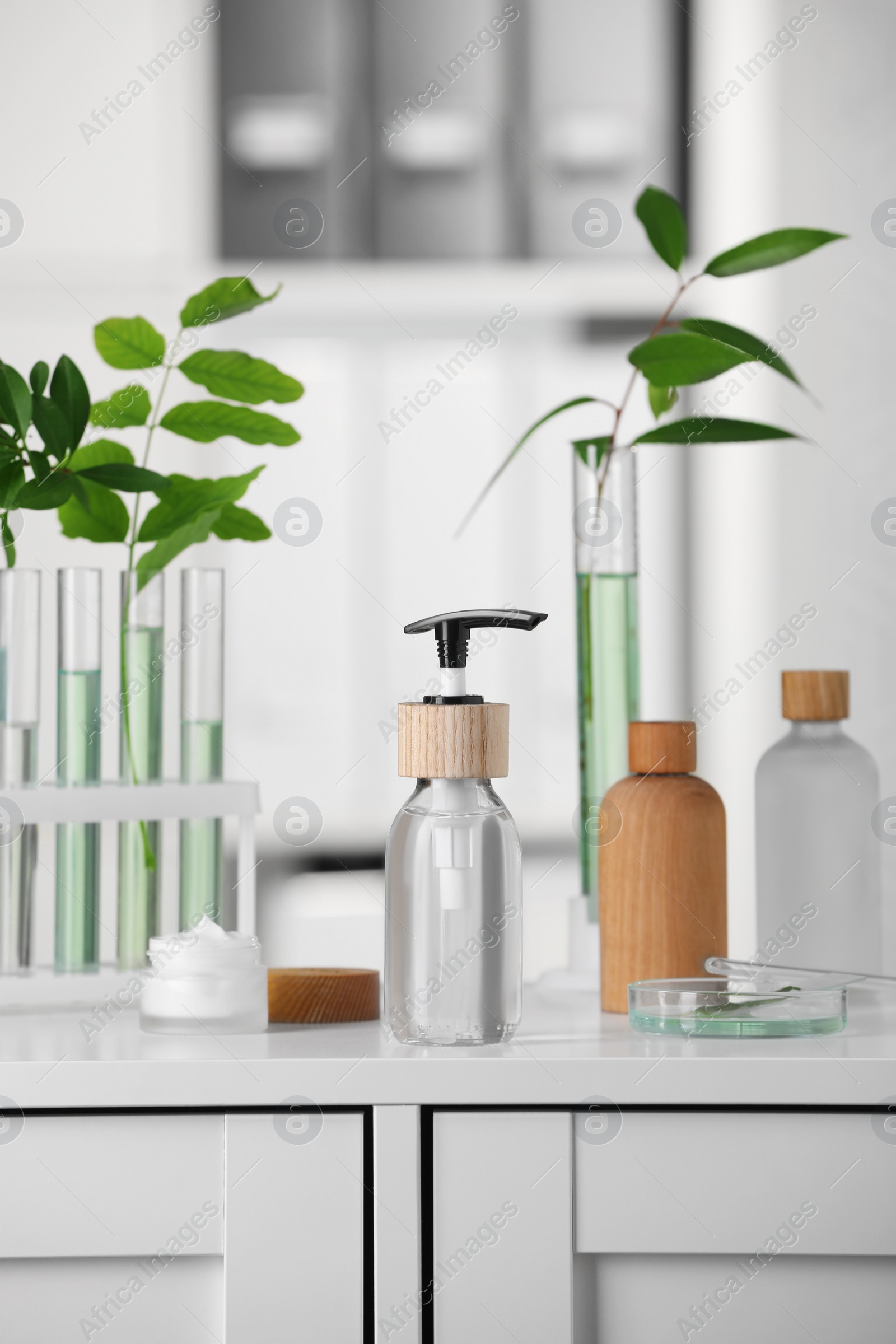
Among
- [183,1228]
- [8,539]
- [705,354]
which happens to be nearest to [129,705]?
[8,539]

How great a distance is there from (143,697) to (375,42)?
1463 mm

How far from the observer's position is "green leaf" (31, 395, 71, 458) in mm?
797

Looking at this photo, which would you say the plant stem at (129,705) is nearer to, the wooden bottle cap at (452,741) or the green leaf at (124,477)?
the green leaf at (124,477)

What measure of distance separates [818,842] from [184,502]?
0.50m

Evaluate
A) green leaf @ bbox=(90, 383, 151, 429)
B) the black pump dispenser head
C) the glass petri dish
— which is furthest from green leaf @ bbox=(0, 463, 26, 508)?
the glass petri dish

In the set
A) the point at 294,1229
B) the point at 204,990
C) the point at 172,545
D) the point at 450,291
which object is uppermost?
the point at 450,291

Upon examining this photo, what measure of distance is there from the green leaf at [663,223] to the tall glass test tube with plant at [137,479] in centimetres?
29

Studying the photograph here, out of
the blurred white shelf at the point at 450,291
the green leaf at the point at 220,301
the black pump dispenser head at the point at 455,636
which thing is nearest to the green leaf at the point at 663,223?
the green leaf at the point at 220,301

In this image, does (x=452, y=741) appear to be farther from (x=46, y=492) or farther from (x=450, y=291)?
(x=450, y=291)

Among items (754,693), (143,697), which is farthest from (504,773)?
(754,693)

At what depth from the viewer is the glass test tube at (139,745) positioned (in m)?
0.82

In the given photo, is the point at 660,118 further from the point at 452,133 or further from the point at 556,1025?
the point at 556,1025

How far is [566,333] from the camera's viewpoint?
1957 millimetres

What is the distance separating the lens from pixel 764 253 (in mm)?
891
